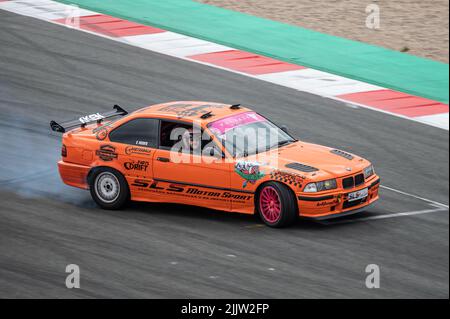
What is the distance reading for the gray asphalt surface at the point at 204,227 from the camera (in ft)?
37.7

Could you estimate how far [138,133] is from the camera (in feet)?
46.3

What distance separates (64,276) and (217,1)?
16245 mm

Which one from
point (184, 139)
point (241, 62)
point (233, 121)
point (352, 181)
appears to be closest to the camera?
point (352, 181)

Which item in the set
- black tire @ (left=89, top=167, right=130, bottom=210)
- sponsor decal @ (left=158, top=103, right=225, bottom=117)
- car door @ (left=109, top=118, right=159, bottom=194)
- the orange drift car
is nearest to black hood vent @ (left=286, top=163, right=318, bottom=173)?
the orange drift car

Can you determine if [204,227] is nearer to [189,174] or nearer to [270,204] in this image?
[189,174]

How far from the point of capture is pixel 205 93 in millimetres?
19828

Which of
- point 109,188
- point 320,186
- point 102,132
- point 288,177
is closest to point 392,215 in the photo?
point 320,186

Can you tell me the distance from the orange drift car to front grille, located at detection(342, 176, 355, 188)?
13mm

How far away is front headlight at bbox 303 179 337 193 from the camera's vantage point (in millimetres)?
12812

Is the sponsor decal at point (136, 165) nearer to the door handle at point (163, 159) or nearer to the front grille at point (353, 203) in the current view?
the door handle at point (163, 159)

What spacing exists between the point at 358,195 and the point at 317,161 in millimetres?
724

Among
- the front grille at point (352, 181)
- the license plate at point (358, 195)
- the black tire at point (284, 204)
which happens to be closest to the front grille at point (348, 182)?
the front grille at point (352, 181)

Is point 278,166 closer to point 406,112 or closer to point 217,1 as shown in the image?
point 406,112
